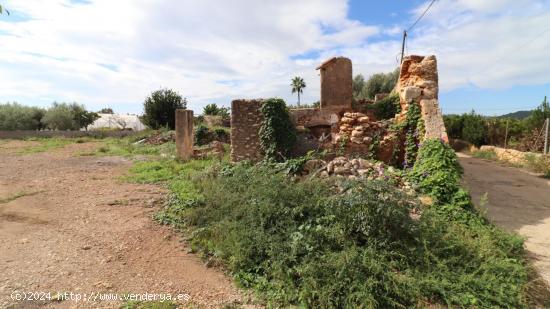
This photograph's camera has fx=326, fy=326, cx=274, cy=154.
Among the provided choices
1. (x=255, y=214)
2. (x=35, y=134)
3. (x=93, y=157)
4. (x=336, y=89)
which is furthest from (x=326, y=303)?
(x=35, y=134)

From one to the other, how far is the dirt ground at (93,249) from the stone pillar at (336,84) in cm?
505

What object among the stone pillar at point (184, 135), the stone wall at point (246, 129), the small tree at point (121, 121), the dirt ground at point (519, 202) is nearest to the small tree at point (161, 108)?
the small tree at point (121, 121)

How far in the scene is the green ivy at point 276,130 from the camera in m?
8.17

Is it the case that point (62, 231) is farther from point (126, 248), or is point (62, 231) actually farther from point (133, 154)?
point (133, 154)

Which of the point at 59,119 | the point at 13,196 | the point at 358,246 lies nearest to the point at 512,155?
the point at 358,246

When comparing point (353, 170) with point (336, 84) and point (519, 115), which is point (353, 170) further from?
point (519, 115)

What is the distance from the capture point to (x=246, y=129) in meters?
8.42

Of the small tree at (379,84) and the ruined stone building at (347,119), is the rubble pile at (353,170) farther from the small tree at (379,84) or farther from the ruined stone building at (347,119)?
the small tree at (379,84)

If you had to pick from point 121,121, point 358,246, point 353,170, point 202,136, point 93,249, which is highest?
point 121,121

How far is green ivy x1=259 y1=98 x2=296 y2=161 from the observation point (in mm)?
8172

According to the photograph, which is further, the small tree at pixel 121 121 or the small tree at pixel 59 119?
the small tree at pixel 121 121

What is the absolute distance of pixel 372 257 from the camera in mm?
3889

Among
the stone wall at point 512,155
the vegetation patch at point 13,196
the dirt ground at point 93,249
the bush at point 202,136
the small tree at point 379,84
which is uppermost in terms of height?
the small tree at point 379,84

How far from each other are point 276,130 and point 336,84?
7.53ft
